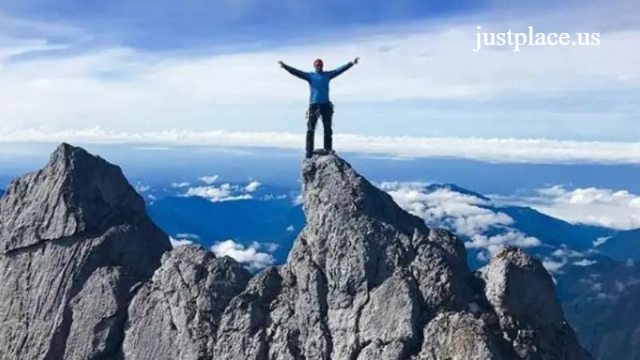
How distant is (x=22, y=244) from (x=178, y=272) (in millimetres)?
10913

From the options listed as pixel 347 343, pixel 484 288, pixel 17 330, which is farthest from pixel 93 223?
pixel 484 288

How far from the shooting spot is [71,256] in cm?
5006

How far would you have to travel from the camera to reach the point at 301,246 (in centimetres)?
4450

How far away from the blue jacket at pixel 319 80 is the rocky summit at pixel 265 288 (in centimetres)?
355

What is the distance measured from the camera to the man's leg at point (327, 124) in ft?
159

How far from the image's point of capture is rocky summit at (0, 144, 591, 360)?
132 ft

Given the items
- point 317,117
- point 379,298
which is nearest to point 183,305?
point 379,298

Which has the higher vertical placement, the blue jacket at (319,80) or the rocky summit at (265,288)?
the blue jacket at (319,80)

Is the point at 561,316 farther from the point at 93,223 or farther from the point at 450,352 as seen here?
the point at 93,223

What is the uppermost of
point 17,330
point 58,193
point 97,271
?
point 58,193

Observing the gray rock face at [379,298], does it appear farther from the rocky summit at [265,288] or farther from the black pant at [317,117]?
the black pant at [317,117]

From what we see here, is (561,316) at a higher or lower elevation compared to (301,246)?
lower

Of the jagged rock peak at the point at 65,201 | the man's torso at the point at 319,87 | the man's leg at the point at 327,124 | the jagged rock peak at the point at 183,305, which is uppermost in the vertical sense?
the man's torso at the point at 319,87

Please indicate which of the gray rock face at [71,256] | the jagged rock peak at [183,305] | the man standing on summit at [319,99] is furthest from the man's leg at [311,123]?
the gray rock face at [71,256]
